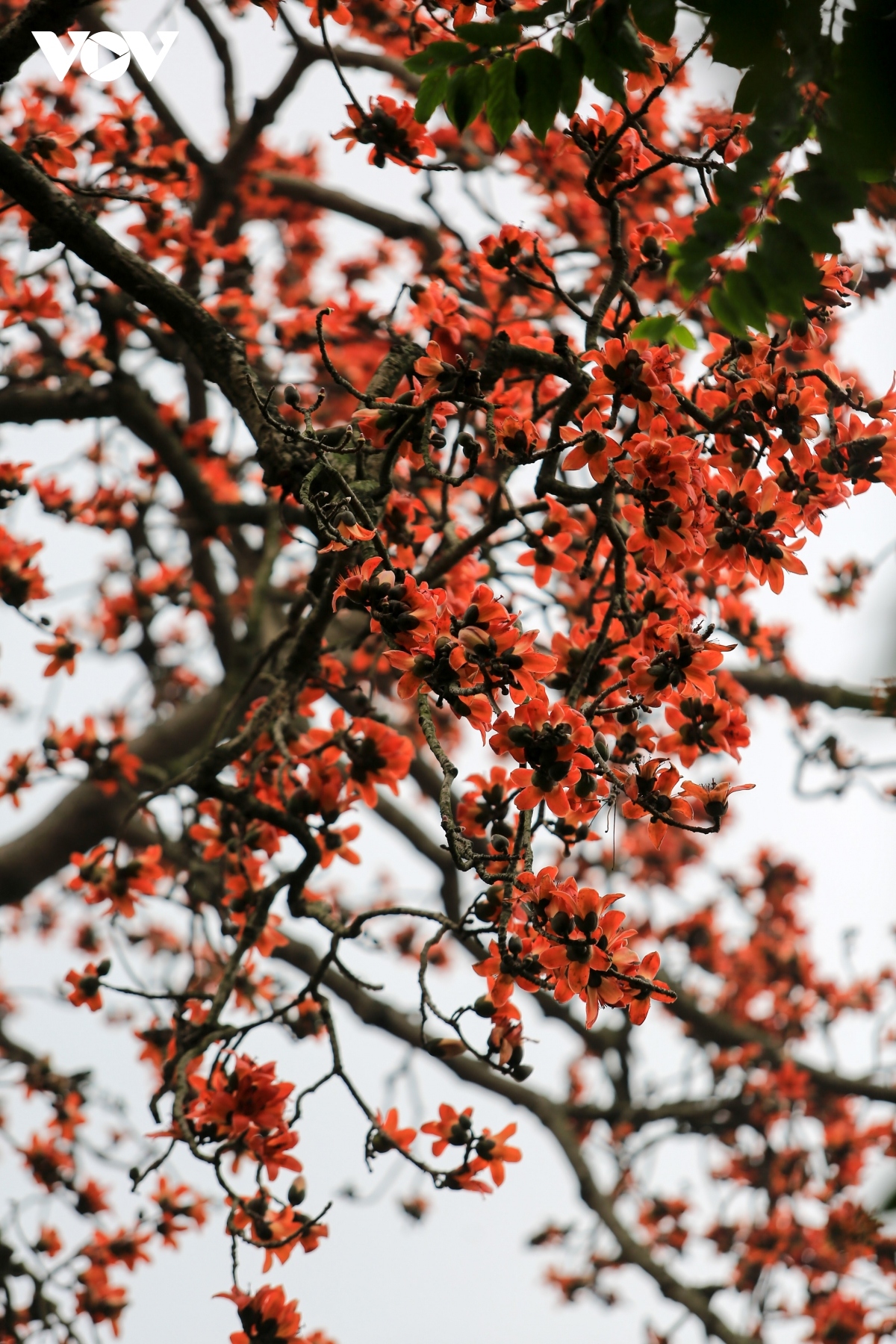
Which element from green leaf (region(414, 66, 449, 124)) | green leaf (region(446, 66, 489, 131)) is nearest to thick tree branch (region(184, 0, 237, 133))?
green leaf (region(414, 66, 449, 124))

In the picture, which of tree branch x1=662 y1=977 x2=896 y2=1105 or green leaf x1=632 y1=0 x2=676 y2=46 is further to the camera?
tree branch x1=662 y1=977 x2=896 y2=1105

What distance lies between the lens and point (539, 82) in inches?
61.1

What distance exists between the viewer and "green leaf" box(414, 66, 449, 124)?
1663 millimetres

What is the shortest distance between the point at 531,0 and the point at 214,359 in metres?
1.06

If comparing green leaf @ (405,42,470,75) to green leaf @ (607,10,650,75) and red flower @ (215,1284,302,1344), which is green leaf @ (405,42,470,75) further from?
red flower @ (215,1284,302,1344)

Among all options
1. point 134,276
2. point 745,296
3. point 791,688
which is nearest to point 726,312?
point 745,296

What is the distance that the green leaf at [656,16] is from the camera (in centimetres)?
127

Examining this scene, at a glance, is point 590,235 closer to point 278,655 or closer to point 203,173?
point 203,173

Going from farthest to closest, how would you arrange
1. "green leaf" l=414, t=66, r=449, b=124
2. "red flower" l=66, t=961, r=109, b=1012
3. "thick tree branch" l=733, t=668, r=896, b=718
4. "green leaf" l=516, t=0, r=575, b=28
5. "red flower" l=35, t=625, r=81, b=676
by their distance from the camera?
1. "thick tree branch" l=733, t=668, r=896, b=718
2. "red flower" l=35, t=625, r=81, b=676
3. "red flower" l=66, t=961, r=109, b=1012
4. "green leaf" l=414, t=66, r=449, b=124
5. "green leaf" l=516, t=0, r=575, b=28

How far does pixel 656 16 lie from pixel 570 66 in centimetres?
25

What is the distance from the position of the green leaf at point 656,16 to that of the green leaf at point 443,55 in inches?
14.6

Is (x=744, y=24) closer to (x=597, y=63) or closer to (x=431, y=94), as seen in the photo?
(x=597, y=63)

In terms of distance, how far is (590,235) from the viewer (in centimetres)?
483

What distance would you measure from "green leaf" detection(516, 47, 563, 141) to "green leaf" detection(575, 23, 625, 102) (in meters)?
0.06
